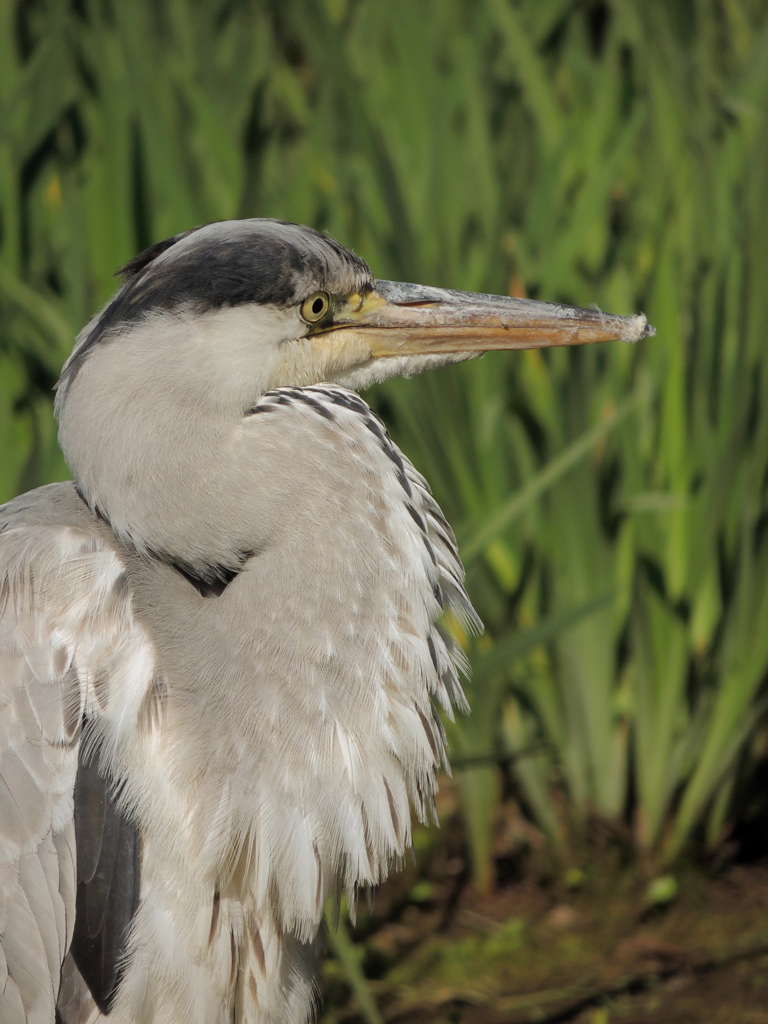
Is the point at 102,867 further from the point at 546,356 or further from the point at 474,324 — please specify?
the point at 546,356

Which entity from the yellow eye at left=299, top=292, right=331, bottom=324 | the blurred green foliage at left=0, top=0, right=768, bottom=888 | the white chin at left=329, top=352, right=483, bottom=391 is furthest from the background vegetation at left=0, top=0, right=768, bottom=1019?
the yellow eye at left=299, top=292, right=331, bottom=324

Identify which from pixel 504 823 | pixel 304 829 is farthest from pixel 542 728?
pixel 304 829

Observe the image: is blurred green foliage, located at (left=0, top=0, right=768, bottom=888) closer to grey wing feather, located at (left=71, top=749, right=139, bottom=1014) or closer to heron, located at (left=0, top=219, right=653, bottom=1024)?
heron, located at (left=0, top=219, right=653, bottom=1024)

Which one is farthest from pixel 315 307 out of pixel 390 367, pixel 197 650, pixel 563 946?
pixel 563 946

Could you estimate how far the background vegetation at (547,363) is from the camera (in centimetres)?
232

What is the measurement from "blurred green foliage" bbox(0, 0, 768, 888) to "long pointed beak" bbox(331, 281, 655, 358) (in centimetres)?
43

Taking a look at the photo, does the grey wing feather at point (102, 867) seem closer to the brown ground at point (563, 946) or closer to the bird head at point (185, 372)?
the bird head at point (185, 372)

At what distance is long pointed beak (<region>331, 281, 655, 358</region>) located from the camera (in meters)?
1.76

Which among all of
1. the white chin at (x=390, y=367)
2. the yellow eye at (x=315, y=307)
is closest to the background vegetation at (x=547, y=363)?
the white chin at (x=390, y=367)

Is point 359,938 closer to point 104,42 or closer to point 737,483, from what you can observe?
point 737,483

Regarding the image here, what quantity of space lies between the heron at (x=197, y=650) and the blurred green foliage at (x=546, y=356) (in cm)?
51

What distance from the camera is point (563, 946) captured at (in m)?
2.51

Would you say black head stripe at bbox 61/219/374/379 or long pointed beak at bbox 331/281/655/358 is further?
long pointed beak at bbox 331/281/655/358

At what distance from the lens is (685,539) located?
2445 millimetres
